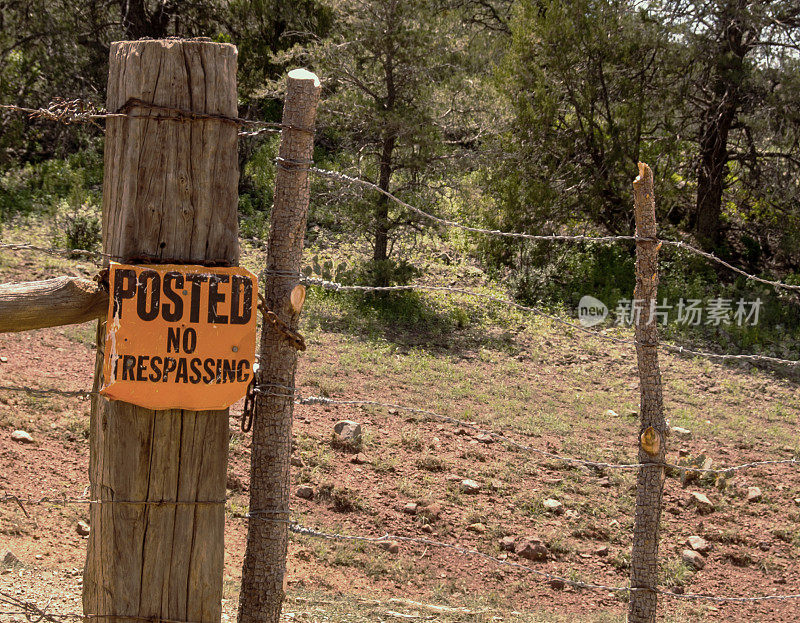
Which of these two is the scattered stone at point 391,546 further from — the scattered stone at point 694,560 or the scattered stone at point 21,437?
the scattered stone at point 21,437

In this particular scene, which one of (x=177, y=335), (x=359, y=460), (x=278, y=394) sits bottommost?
(x=359, y=460)

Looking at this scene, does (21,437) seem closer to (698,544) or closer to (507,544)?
(507,544)

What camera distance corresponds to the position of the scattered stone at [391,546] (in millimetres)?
5352

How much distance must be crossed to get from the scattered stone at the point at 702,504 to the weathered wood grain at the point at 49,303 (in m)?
5.19

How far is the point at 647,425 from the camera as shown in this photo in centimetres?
314

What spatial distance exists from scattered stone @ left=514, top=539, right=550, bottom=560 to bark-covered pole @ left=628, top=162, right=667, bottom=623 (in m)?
2.40

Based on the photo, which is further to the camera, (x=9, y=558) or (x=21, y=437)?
(x=21, y=437)

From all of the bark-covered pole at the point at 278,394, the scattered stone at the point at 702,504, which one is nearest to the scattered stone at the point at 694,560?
the scattered stone at the point at 702,504

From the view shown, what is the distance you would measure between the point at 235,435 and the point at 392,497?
1.16 meters

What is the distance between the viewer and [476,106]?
10.3 m

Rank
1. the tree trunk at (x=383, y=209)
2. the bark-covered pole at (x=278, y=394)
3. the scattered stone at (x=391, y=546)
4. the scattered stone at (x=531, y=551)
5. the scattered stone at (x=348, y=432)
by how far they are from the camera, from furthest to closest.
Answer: the tree trunk at (x=383, y=209) → the scattered stone at (x=348, y=432) → the scattered stone at (x=531, y=551) → the scattered stone at (x=391, y=546) → the bark-covered pole at (x=278, y=394)

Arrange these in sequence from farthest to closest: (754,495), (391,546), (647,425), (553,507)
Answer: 1. (754,495)
2. (553,507)
3. (391,546)
4. (647,425)

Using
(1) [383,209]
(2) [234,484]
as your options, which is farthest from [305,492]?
→ (1) [383,209]

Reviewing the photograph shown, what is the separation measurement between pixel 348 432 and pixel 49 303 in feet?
14.6
